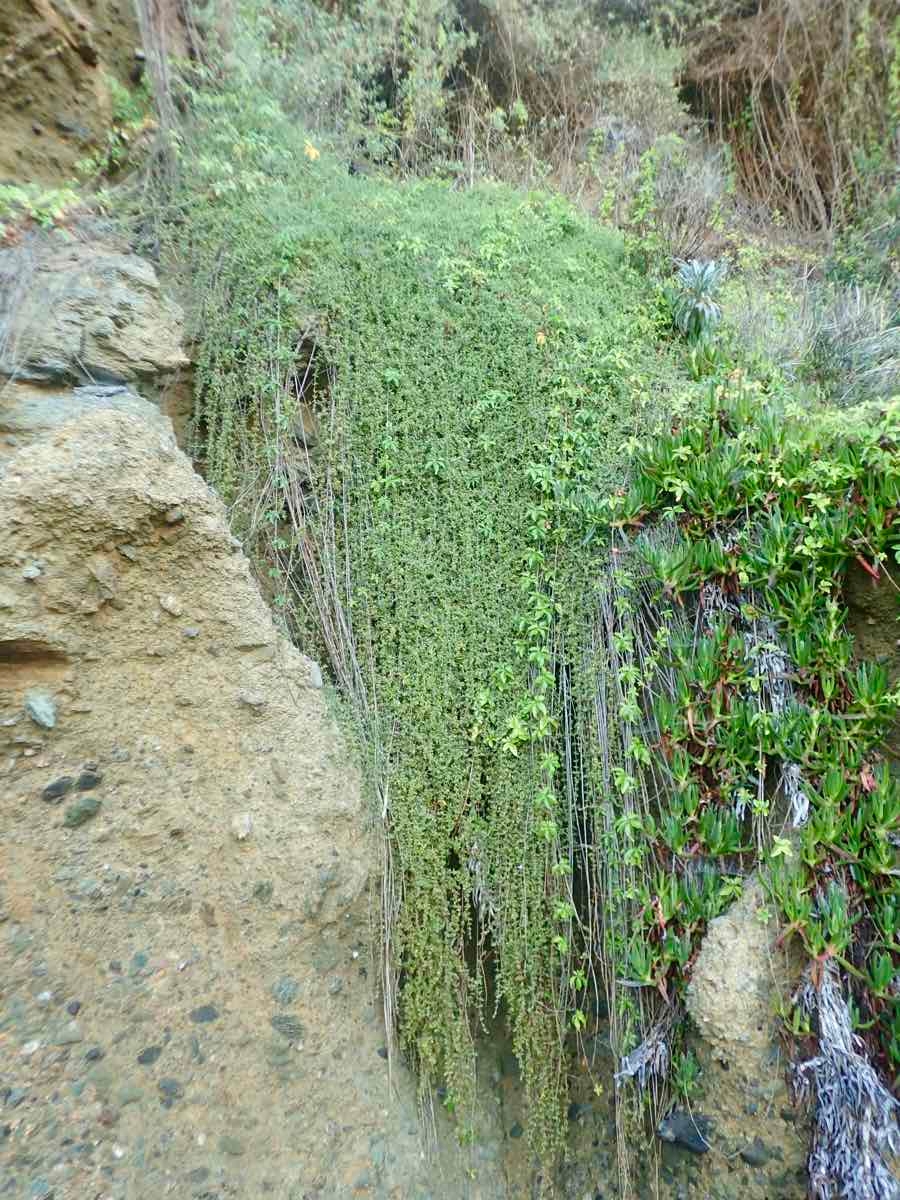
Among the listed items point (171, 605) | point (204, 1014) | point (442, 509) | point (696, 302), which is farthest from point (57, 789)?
point (696, 302)

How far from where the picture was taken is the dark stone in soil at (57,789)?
86.4 inches

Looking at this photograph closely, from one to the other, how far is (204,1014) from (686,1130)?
152cm

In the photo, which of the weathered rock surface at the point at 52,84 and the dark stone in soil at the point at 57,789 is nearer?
the dark stone in soil at the point at 57,789

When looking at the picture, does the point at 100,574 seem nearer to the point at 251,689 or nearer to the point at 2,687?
the point at 2,687

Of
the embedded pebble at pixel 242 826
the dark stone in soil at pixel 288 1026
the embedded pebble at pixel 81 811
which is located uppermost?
the embedded pebble at pixel 81 811

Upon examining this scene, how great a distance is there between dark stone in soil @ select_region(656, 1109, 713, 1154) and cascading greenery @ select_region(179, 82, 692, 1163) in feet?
1.16

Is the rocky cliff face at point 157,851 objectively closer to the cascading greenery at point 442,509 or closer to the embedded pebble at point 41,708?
the embedded pebble at point 41,708

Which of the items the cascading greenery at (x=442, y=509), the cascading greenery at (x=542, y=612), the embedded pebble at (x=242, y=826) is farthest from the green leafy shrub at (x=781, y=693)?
the embedded pebble at (x=242, y=826)

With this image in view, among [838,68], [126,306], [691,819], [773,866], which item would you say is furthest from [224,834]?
[838,68]

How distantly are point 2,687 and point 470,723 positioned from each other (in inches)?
59.6

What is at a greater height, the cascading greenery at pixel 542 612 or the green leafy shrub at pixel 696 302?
the green leafy shrub at pixel 696 302

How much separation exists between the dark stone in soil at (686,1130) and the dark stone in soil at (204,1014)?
1.42 metres

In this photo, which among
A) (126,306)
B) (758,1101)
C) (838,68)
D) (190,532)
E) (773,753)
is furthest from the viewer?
(838,68)

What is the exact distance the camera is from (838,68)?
5.29 m
